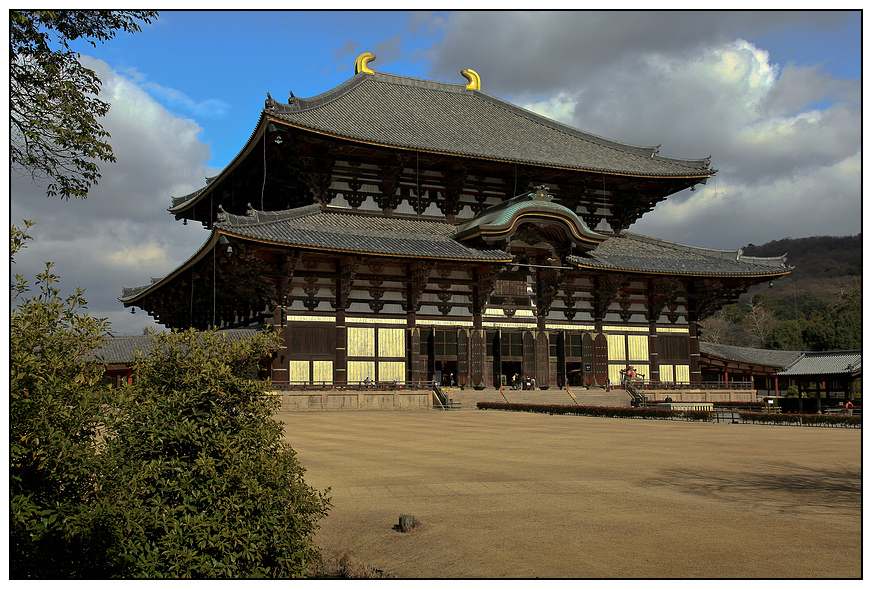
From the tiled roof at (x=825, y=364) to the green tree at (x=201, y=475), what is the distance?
157 feet

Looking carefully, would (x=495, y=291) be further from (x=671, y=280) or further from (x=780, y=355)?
(x=780, y=355)

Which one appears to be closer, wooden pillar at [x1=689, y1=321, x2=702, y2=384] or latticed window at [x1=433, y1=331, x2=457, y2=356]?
latticed window at [x1=433, y1=331, x2=457, y2=356]

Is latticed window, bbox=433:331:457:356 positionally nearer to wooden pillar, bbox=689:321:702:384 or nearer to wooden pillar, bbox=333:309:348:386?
wooden pillar, bbox=333:309:348:386

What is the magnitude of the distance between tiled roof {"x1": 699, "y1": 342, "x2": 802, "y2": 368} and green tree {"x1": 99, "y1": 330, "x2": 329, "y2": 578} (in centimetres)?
4590

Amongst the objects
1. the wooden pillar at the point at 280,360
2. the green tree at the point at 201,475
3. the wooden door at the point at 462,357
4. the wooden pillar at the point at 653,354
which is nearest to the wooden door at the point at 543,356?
the wooden door at the point at 462,357

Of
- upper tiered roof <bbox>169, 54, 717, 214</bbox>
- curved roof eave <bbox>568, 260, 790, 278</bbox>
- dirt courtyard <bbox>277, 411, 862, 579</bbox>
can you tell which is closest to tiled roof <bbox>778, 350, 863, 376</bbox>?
curved roof eave <bbox>568, 260, 790, 278</bbox>

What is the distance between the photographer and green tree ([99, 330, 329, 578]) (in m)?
5.59

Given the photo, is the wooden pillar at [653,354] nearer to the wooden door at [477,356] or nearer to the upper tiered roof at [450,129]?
the upper tiered roof at [450,129]

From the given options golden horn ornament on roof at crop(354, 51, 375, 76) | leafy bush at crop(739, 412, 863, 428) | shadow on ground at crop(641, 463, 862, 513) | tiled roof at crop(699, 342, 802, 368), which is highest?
golden horn ornament on roof at crop(354, 51, 375, 76)

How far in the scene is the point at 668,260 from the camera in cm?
3938

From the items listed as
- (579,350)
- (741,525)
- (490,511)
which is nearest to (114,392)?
(490,511)

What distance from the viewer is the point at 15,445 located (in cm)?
597

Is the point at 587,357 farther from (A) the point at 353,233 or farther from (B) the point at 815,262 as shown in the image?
(B) the point at 815,262

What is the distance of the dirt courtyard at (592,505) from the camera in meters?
6.79
